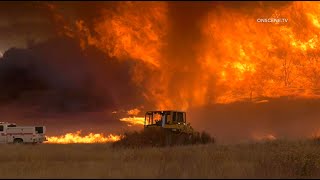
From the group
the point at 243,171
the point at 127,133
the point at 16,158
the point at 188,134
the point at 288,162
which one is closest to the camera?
the point at 243,171

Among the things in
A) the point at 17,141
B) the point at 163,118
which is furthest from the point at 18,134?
the point at 163,118

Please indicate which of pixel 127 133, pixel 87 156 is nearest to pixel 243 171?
pixel 87 156

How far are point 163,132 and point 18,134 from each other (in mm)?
17200

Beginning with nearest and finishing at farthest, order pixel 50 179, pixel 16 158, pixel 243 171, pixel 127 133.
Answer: pixel 50 179 → pixel 243 171 → pixel 16 158 → pixel 127 133

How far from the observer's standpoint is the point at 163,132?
36250 millimetres

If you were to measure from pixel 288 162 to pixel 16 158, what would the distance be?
525 inches

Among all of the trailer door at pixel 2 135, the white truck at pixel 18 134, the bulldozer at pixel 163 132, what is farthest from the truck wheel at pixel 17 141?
the bulldozer at pixel 163 132

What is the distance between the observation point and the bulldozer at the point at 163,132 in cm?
3516

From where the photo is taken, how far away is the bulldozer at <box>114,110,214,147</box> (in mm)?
35159

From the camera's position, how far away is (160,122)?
37.4 metres

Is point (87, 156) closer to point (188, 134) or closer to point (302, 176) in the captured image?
point (302, 176)

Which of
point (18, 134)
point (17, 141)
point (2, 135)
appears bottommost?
point (17, 141)

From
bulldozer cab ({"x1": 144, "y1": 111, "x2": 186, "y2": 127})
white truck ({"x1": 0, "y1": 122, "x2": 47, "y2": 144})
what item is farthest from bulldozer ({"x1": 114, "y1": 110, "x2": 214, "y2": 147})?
white truck ({"x1": 0, "y1": 122, "x2": 47, "y2": 144})

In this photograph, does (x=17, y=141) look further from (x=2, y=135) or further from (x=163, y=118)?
(x=163, y=118)
